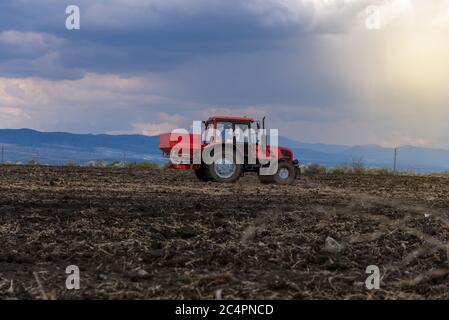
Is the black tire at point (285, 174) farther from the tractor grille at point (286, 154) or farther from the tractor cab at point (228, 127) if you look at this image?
the tractor cab at point (228, 127)

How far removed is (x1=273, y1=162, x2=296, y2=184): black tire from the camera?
2127 cm

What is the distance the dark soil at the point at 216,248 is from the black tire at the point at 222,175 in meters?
5.81

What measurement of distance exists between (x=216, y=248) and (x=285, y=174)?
44.3 ft

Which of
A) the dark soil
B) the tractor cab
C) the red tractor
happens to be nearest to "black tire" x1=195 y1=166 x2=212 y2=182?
the red tractor

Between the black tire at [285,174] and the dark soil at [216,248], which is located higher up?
the black tire at [285,174]

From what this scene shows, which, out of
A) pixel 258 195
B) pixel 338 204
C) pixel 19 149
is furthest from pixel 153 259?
pixel 19 149

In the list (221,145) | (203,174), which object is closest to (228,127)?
(221,145)

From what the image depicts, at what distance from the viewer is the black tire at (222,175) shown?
20.0m

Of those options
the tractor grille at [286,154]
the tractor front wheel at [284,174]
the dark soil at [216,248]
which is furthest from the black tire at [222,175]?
the dark soil at [216,248]

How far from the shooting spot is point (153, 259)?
7.54 meters

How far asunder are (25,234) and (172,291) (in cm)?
387

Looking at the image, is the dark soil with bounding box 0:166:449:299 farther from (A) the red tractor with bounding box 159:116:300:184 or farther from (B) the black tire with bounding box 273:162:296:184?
(B) the black tire with bounding box 273:162:296:184

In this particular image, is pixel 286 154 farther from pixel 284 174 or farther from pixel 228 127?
pixel 228 127
